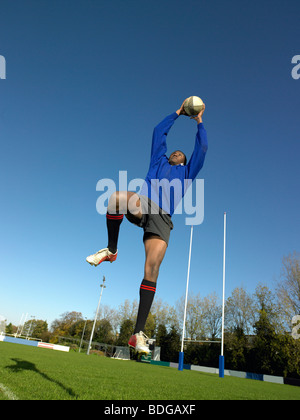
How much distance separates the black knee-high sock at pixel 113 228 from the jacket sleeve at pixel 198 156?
85cm

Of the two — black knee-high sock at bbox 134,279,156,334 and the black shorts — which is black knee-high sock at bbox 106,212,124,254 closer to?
the black shorts

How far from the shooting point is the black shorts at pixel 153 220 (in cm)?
238

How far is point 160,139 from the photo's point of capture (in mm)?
2922

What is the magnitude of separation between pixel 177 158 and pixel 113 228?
1.08 meters

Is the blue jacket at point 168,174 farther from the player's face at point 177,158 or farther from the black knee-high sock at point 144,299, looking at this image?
the black knee-high sock at point 144,299

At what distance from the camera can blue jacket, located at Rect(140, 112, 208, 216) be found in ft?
8.45

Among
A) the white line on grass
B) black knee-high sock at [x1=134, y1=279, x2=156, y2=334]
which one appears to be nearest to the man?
black knee-high sock at [x1=134, y1=279, x2=156, y2=334]

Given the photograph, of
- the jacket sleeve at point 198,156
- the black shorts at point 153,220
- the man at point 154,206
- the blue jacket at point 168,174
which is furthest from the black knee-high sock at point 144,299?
the jacket sleeve at point 198,156

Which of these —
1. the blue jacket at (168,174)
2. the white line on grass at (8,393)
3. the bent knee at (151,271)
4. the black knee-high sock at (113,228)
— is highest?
the blue jacket at (168,174)

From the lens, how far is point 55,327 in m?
68.5
